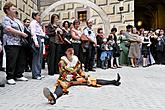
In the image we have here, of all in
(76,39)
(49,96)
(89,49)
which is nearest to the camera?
(49,96)

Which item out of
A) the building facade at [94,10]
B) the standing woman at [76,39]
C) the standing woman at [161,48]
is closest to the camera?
the standing woman at [76,39]

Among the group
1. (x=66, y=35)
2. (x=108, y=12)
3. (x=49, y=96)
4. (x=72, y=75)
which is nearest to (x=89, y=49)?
(x=66, y=35)

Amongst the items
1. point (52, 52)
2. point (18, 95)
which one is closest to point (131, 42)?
point (52, 52)

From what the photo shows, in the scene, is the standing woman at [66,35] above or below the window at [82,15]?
below

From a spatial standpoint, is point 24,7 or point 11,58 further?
point 24,7

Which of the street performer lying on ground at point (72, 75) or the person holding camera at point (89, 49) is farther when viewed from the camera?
the person holding camera at point (89, 49)

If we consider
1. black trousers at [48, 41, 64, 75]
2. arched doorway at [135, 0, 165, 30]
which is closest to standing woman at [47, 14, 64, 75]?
black trousers at [48, 41, 64, 75]

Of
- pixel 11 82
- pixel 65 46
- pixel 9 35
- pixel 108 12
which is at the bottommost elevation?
pixel 11 82

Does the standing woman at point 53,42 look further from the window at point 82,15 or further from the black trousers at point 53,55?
the window at point 82,15

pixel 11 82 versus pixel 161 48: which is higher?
pixel 161 48

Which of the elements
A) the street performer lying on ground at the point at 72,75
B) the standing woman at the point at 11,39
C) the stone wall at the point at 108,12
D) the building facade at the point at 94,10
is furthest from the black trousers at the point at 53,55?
the stone wall at the point at 108,12

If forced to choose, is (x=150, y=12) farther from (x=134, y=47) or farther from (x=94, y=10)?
(x=134, y=47)

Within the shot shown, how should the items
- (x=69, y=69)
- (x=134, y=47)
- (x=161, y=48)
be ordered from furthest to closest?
(x=161, y=48)
(x=134, y=47)
(x=69, y=69)

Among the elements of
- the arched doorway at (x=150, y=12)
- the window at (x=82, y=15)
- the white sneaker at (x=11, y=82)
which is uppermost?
the arched doorway at (x=150, y=12)
